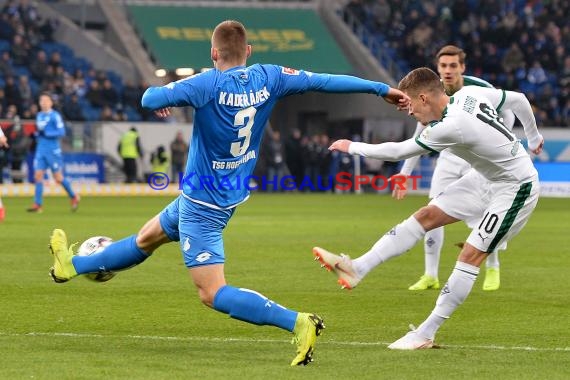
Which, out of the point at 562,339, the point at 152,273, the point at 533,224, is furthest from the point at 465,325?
the point at 533,224

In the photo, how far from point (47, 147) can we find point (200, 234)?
1767cm

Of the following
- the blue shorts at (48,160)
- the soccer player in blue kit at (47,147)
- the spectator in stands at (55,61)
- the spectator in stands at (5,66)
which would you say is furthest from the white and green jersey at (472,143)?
the spectator in stands at (55,61)

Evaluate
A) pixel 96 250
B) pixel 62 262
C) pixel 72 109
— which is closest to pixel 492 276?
pixel 96 250

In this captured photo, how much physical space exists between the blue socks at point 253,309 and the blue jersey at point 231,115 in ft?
1.99

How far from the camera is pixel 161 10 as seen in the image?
1740 inches

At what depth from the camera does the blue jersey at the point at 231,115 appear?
25.4 ft

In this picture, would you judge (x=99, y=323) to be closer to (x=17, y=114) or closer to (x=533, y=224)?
(x=533, y=224)

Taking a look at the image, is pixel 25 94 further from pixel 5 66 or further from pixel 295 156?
pixel 295 156

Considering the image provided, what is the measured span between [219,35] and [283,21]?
37.8m

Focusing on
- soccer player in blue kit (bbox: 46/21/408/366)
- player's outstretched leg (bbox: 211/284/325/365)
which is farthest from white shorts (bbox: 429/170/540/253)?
player's outstretched leg (bbox: 211/284/325/365)

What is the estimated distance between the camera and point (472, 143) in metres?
8.41

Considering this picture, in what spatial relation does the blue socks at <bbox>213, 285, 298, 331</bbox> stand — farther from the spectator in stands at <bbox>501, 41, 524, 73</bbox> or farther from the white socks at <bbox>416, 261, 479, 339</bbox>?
the spectator in stands at <bbox>501, 41, 524, 73</bbox>

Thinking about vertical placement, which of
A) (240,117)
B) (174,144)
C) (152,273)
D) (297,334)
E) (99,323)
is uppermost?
(240,117)

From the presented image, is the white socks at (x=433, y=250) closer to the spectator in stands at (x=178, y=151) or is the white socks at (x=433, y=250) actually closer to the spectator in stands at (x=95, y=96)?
the spectator in stands at (x=178, y=151)
